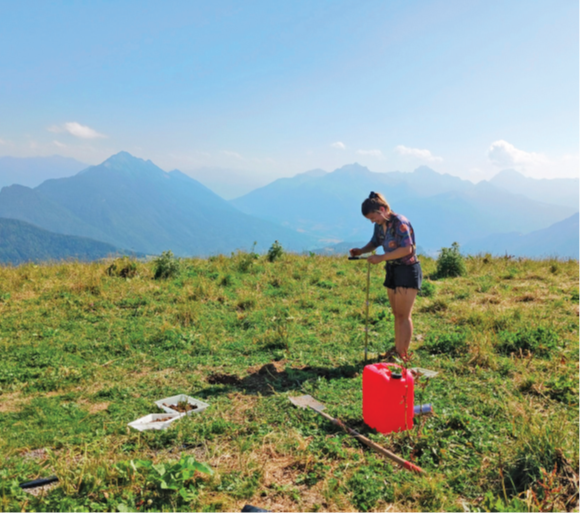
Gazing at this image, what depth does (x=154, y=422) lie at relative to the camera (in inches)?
164

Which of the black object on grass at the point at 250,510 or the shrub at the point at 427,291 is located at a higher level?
the shrub at the point at 427,291

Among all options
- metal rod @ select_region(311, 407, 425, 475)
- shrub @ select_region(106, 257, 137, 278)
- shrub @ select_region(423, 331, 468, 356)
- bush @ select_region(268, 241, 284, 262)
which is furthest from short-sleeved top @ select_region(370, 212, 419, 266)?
bush @ select_region(268, 241, 284, 262)

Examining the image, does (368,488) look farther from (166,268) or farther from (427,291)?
(166,268)

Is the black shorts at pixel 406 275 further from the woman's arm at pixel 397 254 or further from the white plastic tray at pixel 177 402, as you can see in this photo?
the white plastic tray at pixel 177 402

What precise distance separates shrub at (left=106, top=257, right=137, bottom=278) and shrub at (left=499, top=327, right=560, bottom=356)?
874cm

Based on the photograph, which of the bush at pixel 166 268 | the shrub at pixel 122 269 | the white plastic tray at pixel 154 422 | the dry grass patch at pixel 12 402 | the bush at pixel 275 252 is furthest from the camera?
the bush at pixel 275 252

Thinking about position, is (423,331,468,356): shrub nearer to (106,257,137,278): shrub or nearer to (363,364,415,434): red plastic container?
(363,364,415,434): red plastic container

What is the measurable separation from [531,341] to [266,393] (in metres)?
4.03

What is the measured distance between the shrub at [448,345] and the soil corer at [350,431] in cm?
252

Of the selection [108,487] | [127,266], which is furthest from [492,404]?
[127,266]

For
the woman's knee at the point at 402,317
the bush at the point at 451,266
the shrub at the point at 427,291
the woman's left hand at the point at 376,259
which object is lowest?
the shrub at the point at 427,291

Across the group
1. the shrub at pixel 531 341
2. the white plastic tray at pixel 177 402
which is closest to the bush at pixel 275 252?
the shrub at pixel 531 341

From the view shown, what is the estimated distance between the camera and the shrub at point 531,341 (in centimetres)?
582

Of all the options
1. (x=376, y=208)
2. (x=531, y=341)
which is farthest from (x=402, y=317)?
(x=531, y=341)
